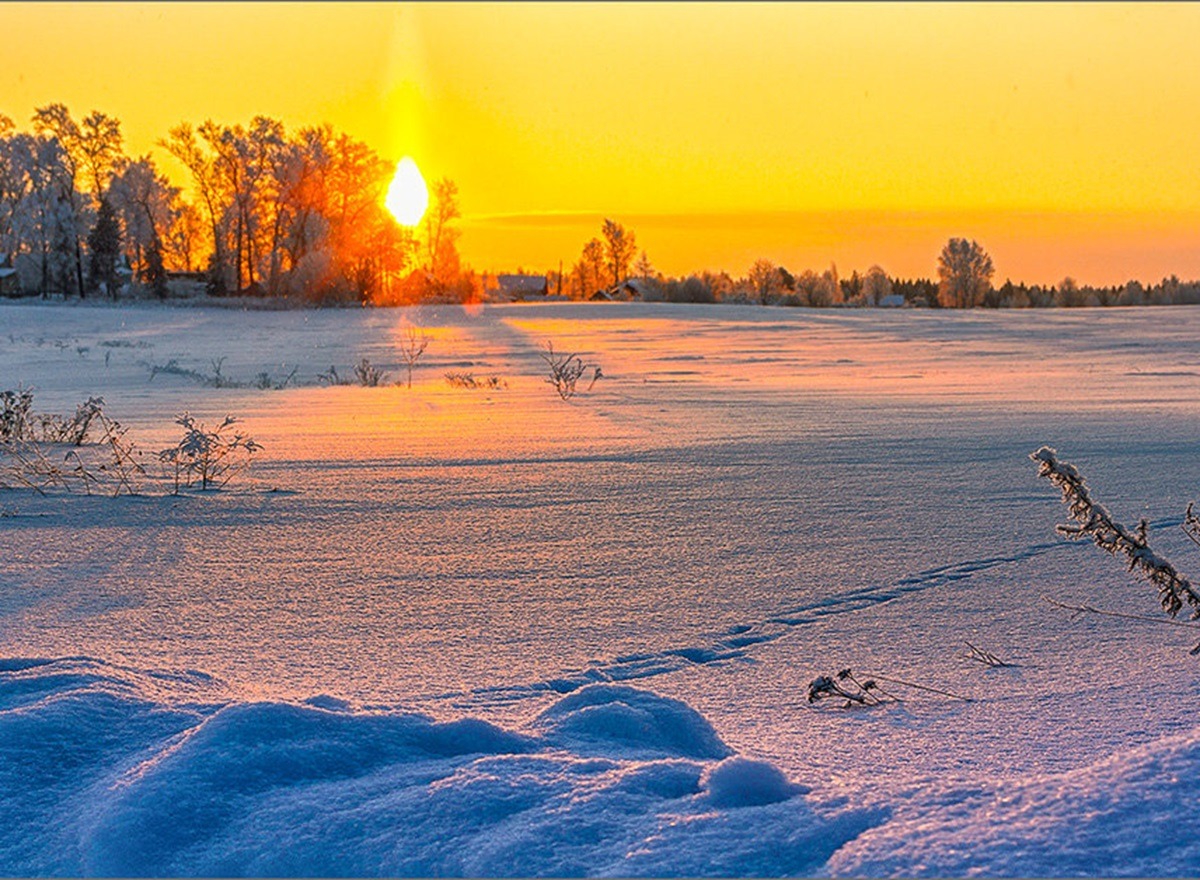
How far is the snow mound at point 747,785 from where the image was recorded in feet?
5.30

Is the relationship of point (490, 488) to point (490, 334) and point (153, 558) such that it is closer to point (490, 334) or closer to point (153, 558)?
point (153, 558)

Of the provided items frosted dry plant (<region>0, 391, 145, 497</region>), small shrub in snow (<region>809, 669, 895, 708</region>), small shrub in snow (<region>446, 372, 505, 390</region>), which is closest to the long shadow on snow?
small shrub in snow (<region>809, 669, 895, 708</region>)

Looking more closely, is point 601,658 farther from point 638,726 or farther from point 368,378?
point 368,378

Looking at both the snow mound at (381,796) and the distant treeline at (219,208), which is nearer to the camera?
the snow mound at (381,796)

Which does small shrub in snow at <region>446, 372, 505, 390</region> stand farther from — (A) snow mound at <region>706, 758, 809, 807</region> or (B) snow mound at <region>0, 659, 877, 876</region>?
(A) snow mound at <region>706, 758, 809, 807</region>

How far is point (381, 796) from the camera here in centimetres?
168

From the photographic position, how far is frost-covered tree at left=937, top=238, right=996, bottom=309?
40156 mm

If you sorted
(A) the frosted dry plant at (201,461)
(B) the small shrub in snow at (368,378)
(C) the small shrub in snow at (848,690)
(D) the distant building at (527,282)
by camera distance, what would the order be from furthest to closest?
(D) the distant building at (527,282) → (B) the small shrub in snow at (368,378) → (A) the frosted dry plant at (201,461) → (C) the small shrub in snow at (848,690)

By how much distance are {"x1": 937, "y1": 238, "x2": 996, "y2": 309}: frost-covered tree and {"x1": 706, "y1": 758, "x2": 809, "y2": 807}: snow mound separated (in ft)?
129

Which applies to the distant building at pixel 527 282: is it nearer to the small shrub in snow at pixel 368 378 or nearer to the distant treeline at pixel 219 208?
the distant treeline at pixel 219 208

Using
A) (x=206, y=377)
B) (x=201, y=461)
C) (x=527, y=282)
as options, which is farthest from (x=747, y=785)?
(x=527, y=282)

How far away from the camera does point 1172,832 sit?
1.36 meters

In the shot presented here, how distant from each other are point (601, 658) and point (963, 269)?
42583 mm

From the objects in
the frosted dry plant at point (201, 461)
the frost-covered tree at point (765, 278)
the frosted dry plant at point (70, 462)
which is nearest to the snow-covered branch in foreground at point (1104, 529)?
the frosted dry plant at point (201, 461)
